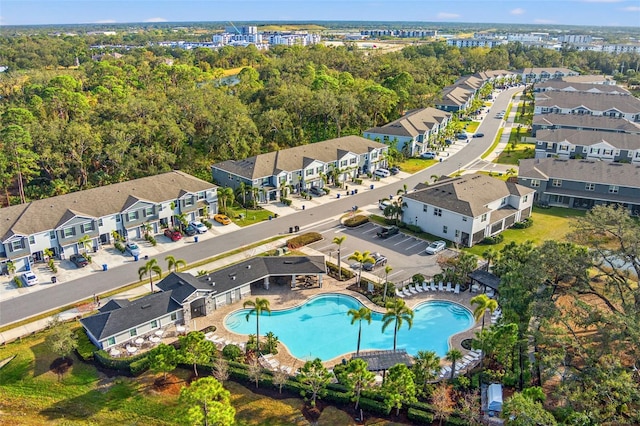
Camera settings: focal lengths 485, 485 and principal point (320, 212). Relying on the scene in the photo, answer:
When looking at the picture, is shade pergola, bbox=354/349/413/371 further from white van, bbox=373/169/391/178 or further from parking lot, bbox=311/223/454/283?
white van, bbox=373/169/391/178

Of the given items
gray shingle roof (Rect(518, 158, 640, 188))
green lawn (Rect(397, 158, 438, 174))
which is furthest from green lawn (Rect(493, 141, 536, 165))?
gray shingle roof (Rect(518, 158, 640, 188))

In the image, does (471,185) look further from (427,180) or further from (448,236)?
(427,180)

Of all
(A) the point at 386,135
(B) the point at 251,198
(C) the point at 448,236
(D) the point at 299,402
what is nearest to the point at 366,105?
(A) the point at 386,135

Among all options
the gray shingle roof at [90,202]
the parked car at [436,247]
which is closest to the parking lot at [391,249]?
the parked car at [436,247]

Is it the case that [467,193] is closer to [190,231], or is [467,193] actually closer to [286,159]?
[286,159]

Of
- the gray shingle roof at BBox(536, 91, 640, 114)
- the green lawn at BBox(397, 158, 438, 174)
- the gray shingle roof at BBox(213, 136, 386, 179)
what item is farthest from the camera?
the gray shingle roof at BBox(536, 91, 640, 114)

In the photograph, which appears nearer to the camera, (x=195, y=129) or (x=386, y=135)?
(x=195, y=129)

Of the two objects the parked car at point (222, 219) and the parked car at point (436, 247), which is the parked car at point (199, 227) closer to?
the parked car at point (222, 219)
